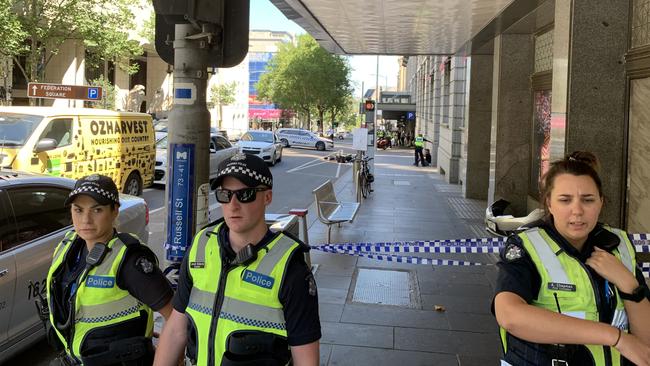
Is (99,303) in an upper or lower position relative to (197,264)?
lower

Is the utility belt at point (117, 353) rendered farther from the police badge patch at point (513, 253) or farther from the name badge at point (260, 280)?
the police badge patch at point (513, 253)

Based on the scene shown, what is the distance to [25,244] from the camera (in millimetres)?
4445

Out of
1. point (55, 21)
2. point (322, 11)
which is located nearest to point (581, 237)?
point (322, 11)

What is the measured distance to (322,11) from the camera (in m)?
9.61

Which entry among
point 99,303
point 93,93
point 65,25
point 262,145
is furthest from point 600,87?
point 65,25

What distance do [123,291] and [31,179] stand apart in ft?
9.81

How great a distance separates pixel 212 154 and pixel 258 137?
941cm

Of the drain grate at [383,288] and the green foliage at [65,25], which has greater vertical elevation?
the green foliage at [65,25]

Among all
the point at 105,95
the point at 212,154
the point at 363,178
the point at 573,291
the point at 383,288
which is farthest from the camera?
the point at 105,95

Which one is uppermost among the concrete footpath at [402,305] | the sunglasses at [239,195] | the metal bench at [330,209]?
the sunglasses at [239,195]

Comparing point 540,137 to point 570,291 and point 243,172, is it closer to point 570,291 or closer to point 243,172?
point 570,291

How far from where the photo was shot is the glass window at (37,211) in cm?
453

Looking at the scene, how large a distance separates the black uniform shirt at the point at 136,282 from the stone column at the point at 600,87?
Answer: 15.8 ft

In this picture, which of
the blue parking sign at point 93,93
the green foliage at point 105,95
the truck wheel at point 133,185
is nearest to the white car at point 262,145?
the blue parking sign at point 93,93
